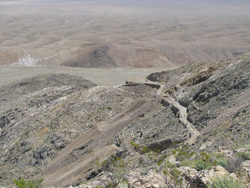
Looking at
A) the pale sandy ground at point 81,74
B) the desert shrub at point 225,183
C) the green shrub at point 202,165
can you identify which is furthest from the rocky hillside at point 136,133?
the pale sandy ground at point 81,74

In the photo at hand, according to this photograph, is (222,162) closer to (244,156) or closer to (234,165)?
(234,165)

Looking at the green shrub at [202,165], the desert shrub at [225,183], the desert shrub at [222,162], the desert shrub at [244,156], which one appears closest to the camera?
the desert shrub at [225,183]

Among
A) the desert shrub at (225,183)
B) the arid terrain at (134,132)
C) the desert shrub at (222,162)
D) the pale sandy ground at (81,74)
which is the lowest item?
the pale sandy ground at (81,74)

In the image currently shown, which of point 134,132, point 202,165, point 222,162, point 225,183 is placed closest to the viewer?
point 225,183

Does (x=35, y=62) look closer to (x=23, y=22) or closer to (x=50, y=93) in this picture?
(x=50, y=93)

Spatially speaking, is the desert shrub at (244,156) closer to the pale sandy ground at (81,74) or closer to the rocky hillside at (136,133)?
the rocky hillside at (136,133)

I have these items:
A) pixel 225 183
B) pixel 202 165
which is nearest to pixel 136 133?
pixel 202 165

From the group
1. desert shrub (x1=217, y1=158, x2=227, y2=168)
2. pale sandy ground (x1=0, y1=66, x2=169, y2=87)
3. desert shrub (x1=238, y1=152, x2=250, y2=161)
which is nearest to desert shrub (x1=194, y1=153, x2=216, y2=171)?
desert shrub (x1=217, y1=158, x2=227, y2=168)

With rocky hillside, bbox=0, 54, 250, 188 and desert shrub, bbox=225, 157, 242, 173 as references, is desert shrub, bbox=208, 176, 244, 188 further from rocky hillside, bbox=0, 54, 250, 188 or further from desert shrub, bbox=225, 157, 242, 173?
desert shrub, bbox=225, 157, 242, 173
